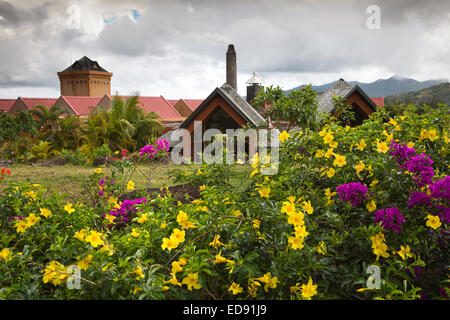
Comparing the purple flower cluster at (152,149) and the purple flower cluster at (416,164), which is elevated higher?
the purple flower cluster at (152,149)

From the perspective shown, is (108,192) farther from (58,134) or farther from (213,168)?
(58,134)

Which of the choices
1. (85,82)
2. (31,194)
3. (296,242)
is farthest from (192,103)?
(296,242)

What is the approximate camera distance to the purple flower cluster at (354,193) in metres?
2.32

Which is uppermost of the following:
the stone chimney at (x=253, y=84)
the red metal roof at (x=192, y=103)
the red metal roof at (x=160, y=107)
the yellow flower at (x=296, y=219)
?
the red metal roof at (x=192, y=103)

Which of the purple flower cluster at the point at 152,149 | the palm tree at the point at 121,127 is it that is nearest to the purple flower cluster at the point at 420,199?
the purple flower cluster at the point at 152,149

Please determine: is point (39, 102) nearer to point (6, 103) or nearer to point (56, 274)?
point (6, 103)

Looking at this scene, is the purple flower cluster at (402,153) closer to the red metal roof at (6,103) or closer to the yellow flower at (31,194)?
the yellow flower at (31,194)

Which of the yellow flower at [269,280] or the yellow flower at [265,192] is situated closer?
the yellow flower at [269,280]

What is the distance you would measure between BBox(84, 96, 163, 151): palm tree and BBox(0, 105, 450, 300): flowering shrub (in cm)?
1328

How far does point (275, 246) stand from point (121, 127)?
14872 millimetres

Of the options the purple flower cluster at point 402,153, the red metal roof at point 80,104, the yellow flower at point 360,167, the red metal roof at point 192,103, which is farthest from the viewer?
the red metal roof at point 192,103

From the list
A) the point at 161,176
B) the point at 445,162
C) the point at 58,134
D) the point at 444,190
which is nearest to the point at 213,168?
the point at 445,162

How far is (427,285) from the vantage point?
90.5 inches

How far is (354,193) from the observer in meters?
2.32
